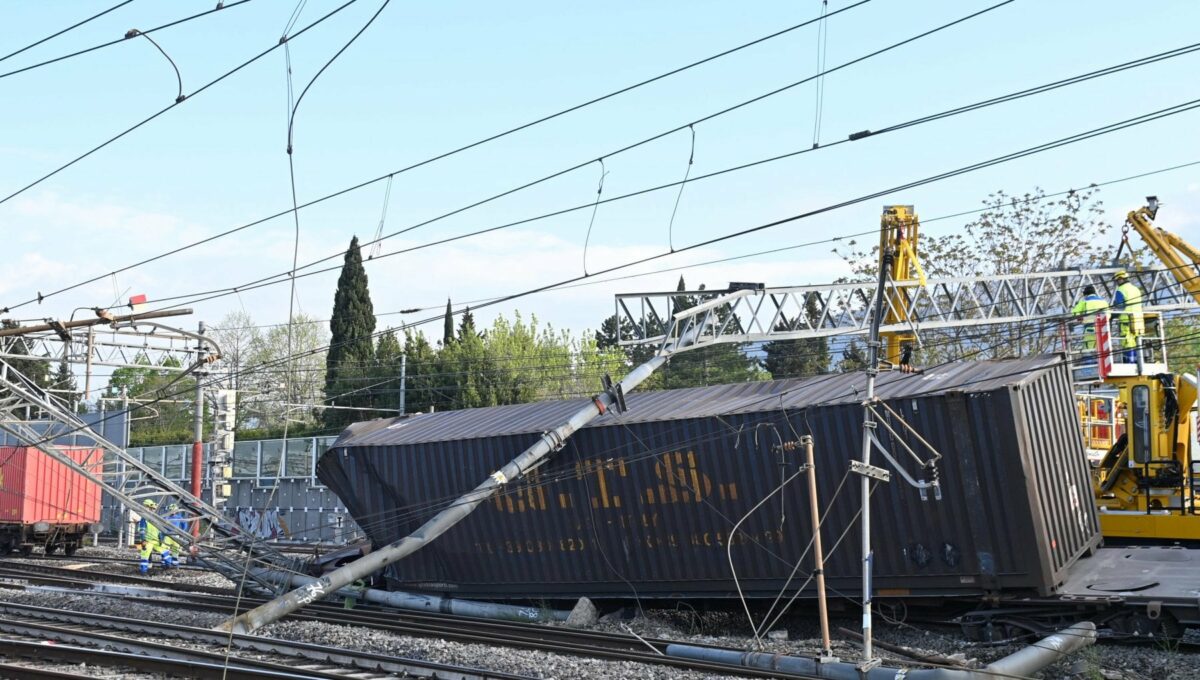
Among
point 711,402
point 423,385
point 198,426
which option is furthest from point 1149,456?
point 423,385

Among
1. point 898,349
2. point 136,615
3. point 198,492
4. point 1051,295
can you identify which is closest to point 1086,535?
point 898,349

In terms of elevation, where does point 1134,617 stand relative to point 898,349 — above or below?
below

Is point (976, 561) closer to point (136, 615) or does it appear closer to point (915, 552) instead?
point (915, 552)

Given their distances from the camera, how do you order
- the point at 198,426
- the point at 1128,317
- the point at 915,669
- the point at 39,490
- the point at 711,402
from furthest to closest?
A: the point at 39,490 < the point at 198,426 < the point at 711,402 < the point at 1128,317 < the point at 915,669

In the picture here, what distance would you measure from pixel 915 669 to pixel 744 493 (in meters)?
4.25

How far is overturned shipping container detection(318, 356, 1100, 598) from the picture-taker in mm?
12664

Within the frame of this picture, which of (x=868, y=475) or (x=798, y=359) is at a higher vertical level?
(x=798, y=359)

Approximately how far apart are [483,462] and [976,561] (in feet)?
24.8

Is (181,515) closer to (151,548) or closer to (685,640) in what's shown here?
(151,548)

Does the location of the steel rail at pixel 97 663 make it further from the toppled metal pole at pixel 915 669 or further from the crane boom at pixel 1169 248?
the crane boom at pixel 1169 248

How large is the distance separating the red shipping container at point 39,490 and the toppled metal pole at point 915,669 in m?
20.7

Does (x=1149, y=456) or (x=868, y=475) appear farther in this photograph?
(x=1149, y=456)

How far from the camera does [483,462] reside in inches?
659

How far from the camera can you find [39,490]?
28234 millimetres
